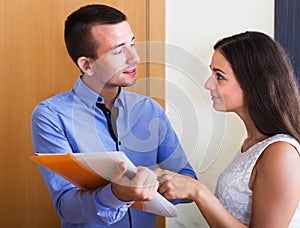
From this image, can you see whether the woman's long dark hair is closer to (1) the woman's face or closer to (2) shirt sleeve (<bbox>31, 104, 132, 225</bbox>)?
(1) the woman's face

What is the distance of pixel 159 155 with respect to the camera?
4.66ft

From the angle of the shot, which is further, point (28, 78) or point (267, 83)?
point (28, 78)

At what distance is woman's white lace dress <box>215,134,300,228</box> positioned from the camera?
141 cm

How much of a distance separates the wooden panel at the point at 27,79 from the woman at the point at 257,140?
636mm

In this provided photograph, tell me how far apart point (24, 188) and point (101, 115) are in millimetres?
689

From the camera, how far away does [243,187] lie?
1.42 m

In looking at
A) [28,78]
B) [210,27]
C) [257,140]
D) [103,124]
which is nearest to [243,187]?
[257,140]

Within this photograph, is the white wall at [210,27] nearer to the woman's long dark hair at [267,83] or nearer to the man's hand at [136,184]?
the woman's long dark hair at [267,83]

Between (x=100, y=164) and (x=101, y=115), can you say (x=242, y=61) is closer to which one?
(x=101, y=115)

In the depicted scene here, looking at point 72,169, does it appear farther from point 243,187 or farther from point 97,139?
point 243,187

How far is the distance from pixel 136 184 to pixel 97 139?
0.24 meters

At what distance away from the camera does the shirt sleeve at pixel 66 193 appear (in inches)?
48.9

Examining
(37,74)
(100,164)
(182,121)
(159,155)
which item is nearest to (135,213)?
(159,155)

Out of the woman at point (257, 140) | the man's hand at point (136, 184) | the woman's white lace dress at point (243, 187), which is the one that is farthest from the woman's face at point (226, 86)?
the man's hand at point (136, 184)
